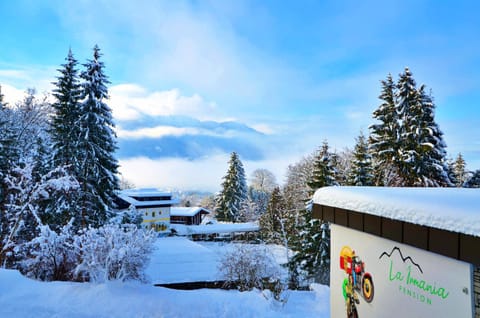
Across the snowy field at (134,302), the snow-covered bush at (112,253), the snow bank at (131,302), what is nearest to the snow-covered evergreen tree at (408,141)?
the snowy field at (134,302)

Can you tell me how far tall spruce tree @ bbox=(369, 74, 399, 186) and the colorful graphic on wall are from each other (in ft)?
51.5

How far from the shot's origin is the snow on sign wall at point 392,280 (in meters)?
2.39

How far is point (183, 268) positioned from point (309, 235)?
7.08 metres

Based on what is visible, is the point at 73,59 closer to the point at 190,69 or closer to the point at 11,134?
the point at 11,134

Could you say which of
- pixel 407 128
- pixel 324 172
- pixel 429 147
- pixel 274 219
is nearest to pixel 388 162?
pixel 407 128

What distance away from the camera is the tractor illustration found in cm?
347

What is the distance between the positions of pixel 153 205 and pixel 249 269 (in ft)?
84.9

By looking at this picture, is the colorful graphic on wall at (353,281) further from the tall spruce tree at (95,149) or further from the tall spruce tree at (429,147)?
the tall spruce tree at (429,147)

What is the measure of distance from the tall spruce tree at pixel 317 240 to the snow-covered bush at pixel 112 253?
9.13 meters

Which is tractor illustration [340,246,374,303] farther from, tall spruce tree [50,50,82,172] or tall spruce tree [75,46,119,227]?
tall spruce tree [50,50,82,172]

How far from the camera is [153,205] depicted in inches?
1425

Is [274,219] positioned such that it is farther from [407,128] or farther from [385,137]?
[407,128]

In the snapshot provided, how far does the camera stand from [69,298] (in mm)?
6574

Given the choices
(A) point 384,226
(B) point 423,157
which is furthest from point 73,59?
(B) point 423,157
